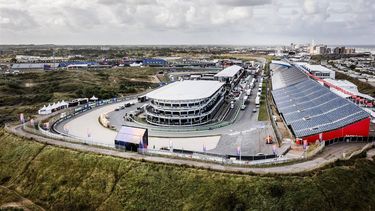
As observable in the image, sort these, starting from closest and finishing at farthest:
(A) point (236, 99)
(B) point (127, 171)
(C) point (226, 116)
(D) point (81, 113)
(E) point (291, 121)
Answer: (B) point (127, 171) < (E) point (291, 121) < (C) point (226, 116) < (D) point (81, 113) < (A) point (236, 99)

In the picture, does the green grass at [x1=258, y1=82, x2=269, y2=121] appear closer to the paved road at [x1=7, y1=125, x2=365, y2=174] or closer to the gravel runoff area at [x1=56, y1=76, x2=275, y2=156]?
the gravel runoff area at [x1=56, y1=76, x2=275, y2=156]

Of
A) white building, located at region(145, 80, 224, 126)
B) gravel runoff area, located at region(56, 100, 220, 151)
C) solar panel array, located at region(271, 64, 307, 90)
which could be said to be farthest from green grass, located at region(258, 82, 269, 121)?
gravel runoff area, located at region(56, 100, 220, 151)

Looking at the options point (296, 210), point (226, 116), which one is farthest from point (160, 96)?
point (296, 210)

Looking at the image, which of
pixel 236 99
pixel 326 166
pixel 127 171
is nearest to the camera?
pixel 326 166

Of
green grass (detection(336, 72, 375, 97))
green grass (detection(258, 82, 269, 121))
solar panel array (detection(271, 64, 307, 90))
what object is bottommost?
green grass (detection(258, 82, 269, 121))

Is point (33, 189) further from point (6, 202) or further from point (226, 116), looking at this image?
point (226, 116)

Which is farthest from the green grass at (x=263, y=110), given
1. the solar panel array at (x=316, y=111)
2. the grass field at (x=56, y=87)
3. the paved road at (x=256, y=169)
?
the grass field at (x=56, y=87)
